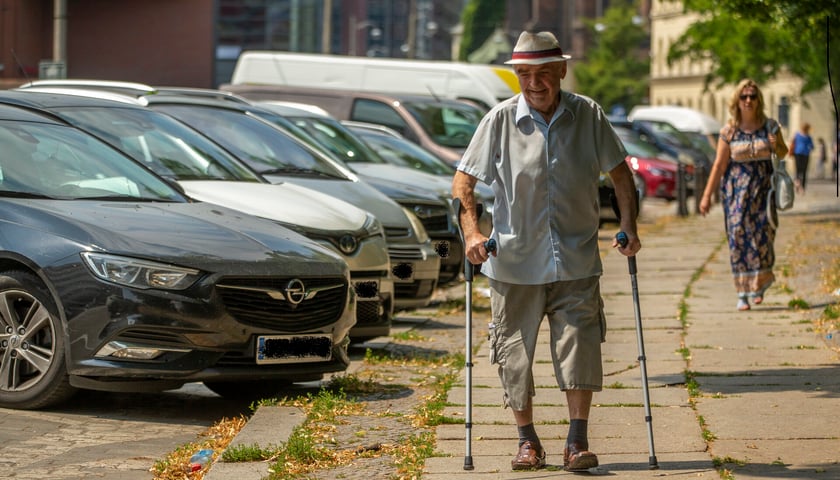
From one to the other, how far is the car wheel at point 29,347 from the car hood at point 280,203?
6.94 feet

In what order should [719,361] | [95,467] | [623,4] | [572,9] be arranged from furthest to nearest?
[572,9]
[623,4]
[719,361]
[95,467]

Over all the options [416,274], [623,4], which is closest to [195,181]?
[416,274]

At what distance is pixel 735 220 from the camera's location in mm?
13453

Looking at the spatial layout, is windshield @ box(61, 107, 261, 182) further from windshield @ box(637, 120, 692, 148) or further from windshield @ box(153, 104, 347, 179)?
windshield @ box(637, 120, 692, 148)

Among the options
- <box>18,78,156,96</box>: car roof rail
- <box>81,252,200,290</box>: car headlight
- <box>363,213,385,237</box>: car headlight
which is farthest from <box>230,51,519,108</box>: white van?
<box>81,252,200,290</box>: car headlight

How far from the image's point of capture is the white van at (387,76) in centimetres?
2730

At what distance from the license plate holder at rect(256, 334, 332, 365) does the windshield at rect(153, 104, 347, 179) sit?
363cm

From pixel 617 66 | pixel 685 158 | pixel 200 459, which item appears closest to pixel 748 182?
pixel 200 459

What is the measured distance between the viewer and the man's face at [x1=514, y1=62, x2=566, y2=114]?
6.75 meters

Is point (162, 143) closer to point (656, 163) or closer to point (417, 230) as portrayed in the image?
A: point (417, 230)

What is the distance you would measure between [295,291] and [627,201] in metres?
2.23

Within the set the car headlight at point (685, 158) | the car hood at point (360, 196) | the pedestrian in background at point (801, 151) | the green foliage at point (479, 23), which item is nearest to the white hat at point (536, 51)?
the car hood at point (360, 196)

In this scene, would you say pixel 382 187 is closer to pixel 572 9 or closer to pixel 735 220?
pixel 735 220

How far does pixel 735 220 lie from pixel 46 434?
724 centimetres
